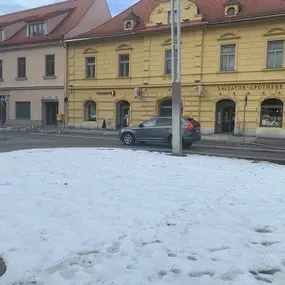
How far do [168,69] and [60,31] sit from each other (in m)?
11.7

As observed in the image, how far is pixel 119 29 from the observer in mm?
28969

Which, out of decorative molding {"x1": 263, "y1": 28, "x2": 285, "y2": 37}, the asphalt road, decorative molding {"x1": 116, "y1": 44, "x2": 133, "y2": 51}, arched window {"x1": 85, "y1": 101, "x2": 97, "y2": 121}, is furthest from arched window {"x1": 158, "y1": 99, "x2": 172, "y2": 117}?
the asphalt road

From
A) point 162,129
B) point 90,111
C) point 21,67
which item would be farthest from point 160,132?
point 21,67

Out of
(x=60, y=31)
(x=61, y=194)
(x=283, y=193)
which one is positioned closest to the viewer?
(x=61, y=194)

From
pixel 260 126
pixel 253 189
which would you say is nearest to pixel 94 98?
pixel 260 126

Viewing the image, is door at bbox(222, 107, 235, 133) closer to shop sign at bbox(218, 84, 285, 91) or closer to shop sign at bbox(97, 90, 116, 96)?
shop sign at bbox(218, 84, 285, 91)

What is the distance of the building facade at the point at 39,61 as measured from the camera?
31797 millimetres

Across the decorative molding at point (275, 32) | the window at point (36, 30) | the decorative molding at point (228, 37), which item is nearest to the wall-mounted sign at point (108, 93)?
the window at point (36, 30)

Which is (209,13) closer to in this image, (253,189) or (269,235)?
(253,189)

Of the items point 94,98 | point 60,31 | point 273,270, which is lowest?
point 273,270

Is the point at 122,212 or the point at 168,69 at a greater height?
the point at 168,69

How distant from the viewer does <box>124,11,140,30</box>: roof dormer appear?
28266 millimetres

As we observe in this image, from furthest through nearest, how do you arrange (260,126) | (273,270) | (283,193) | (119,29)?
1. (119,29)
2. (260,126)
3. (283,193)
4. (273,270)

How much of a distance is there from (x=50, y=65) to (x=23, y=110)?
17.6ft
